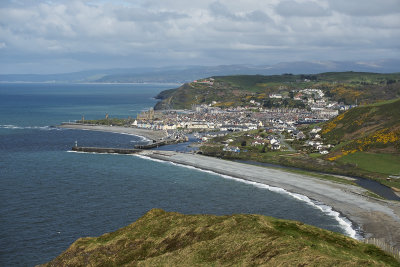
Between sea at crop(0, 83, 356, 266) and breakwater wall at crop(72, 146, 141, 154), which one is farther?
breakwater wall at crop(72, 146, 141, 154)

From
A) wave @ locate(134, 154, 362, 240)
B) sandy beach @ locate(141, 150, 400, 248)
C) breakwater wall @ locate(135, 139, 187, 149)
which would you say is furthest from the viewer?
breakwater wall @ locate(135, 139, 187, 149)

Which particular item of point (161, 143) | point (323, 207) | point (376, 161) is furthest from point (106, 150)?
point (323, 207)

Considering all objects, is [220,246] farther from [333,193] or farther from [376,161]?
[376,161]

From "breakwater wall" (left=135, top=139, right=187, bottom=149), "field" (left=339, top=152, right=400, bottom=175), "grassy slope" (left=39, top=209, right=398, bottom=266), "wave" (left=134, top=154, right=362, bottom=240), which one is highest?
"grassy slope" (left=39, top=209, right=398, bottom=266)

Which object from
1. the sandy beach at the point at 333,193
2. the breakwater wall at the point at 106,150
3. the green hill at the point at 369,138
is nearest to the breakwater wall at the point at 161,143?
the breakwater wall at the point at 106,150

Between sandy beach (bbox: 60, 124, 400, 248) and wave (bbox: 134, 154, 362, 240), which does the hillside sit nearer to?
sandy beach (bbox: 60, 124, 400, 248)

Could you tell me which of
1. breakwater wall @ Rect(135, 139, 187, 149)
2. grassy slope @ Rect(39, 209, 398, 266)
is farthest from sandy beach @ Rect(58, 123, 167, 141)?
grassy slope @ Rect(39, 209, 398, 266)

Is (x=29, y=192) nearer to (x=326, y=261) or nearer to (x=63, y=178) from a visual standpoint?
(x=63, y=178)

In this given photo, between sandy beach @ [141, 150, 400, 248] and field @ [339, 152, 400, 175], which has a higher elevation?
field @ [339, 152, 400, 175]
